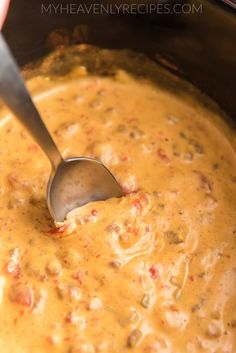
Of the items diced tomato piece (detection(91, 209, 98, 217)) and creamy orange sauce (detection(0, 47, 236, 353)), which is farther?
diced tomato piece (detection(91, 209, 98, 217))

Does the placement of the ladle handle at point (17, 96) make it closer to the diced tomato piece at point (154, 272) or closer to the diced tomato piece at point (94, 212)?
the diced tomato piece at point (94, 212)

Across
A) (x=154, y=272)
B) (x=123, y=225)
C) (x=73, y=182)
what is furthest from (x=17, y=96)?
(x=154, y=272)

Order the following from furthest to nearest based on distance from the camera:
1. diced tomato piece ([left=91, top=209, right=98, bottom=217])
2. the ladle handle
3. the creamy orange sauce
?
diced tomato piece ([left=91, top=209, right=98, bottom=217]) → the creamy orange sauce → the ladle handle

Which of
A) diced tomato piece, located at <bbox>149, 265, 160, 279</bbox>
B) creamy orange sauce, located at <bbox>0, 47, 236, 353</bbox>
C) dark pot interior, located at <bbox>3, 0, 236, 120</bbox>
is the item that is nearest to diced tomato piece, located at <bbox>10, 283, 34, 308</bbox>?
creamy orange sauce, located at <bbox>0, 47, 236, 353</bbox>

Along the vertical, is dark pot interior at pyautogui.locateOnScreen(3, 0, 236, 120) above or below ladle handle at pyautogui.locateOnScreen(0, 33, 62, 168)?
below

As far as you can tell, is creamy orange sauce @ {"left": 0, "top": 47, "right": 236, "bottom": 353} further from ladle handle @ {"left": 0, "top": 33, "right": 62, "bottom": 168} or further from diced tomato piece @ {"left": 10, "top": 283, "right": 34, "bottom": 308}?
ladle handle @ {"left": 0, "top": 33, "right": 62, "bottom": 168}
